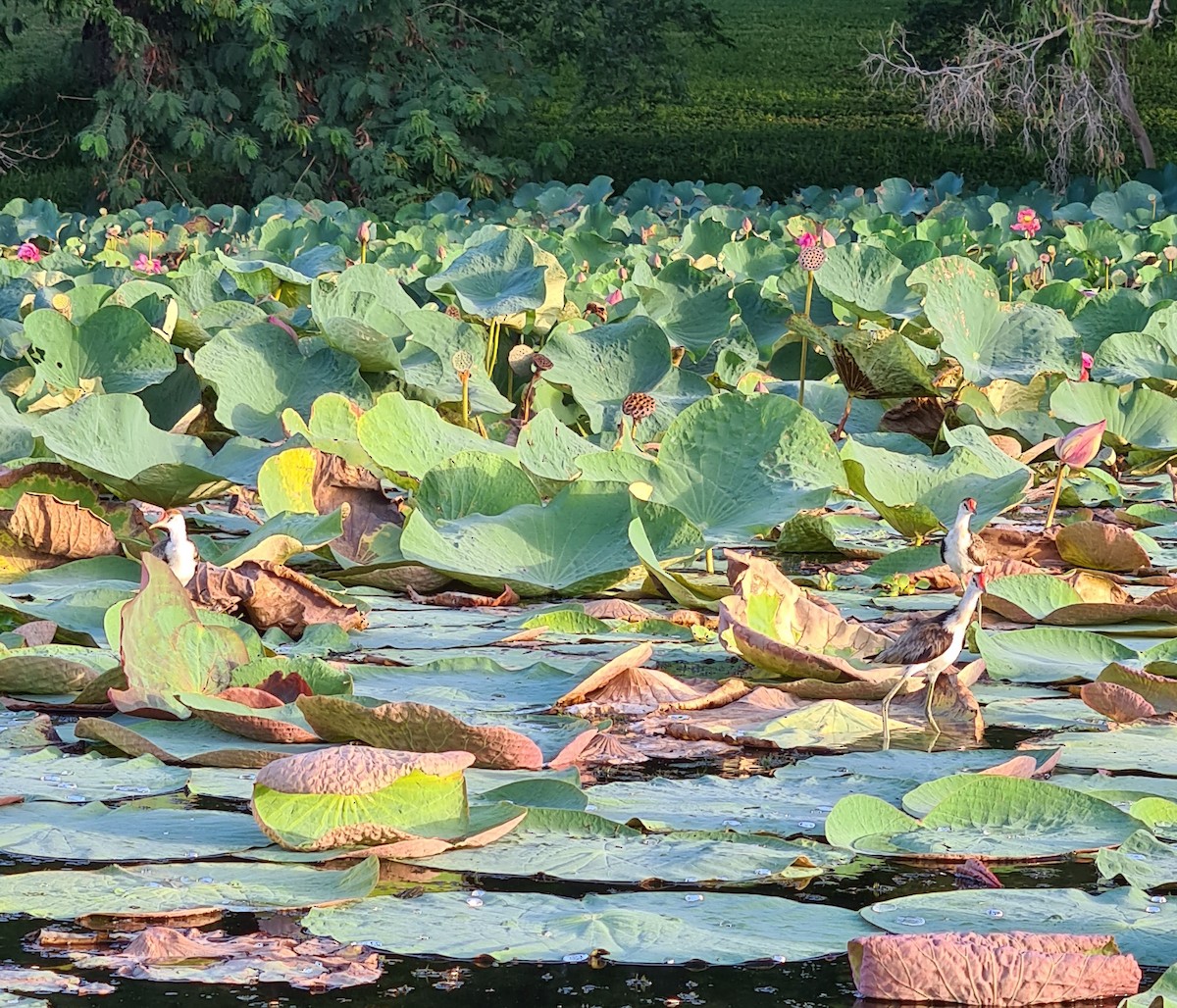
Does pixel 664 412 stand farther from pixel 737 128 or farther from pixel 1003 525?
pixel 737 128

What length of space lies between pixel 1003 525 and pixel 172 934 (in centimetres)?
193

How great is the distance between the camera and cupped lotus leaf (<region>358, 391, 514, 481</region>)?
258cm

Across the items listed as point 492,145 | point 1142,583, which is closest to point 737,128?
point 492,145

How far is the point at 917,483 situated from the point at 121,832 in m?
1.49

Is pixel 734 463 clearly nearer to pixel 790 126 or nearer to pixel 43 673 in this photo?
pixel 43 673

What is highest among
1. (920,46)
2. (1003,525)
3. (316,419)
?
(920,46)

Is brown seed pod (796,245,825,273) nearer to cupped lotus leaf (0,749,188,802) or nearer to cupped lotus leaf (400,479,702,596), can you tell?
cupped lotus leaf (400,479,702,596)

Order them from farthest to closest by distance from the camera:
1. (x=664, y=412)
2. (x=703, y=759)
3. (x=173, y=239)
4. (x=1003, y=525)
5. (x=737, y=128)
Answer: (x=737, y=128) → (x=173, y=239) → (x=664, y=412) → (x=1003, y=525) → (x=703, y=759)

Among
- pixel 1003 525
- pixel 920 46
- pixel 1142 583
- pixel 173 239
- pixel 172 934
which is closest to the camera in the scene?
pixel 172 934

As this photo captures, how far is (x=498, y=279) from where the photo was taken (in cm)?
405

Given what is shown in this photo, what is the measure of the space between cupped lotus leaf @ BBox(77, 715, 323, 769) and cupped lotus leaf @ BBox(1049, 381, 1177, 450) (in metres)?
2.03

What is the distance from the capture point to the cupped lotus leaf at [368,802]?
1.23m

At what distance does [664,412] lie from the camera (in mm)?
3371

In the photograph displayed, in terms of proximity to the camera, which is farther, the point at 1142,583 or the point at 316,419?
the point at 316,419
